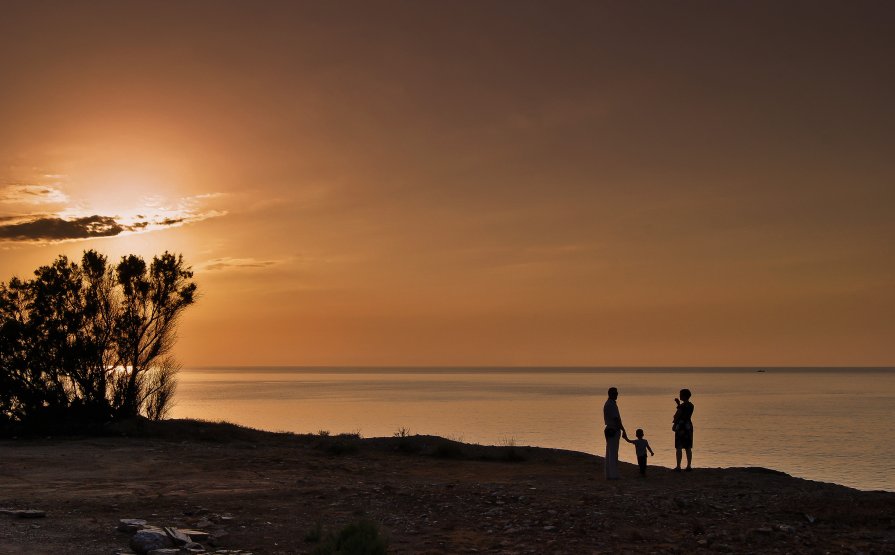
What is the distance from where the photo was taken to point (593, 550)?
12438 millimetres

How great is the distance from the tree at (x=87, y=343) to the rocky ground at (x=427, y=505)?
32.2 ft

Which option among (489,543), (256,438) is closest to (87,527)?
(489,543)

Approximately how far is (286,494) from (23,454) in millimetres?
12064

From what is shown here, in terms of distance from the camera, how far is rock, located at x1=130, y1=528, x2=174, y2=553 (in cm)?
1199

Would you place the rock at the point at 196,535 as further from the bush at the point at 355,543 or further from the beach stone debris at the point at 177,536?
the bush at the point at 355,543

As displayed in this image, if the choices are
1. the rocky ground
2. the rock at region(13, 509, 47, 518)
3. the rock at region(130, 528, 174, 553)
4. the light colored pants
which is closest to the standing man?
the light colored pants

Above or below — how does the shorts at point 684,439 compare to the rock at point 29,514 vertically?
above

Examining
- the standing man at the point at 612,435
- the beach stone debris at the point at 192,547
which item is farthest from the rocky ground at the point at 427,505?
the standing man at the point at 612,435

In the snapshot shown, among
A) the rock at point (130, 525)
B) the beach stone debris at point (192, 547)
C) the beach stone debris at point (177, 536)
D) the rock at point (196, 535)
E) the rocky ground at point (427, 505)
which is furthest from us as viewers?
the rock at point (130, 525)

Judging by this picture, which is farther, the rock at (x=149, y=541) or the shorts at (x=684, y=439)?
the shorts at (x=684, y=439)

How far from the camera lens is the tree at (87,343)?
107 ft

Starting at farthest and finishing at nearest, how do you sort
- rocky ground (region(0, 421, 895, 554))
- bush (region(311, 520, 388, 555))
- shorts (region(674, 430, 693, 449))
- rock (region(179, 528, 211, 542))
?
shorts (region(674, 430, 693, 449))
rocky ground (region(0, 421, 895, 554))
rock (region(179, 528, 211, 542))
bush (region(311, 520, 388, 555))

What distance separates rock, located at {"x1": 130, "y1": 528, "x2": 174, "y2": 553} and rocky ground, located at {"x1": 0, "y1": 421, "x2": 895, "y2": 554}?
0.35 meters

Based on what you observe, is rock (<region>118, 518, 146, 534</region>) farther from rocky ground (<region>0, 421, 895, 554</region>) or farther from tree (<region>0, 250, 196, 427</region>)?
tree (<region>0, 250, 196, 427</region>)
